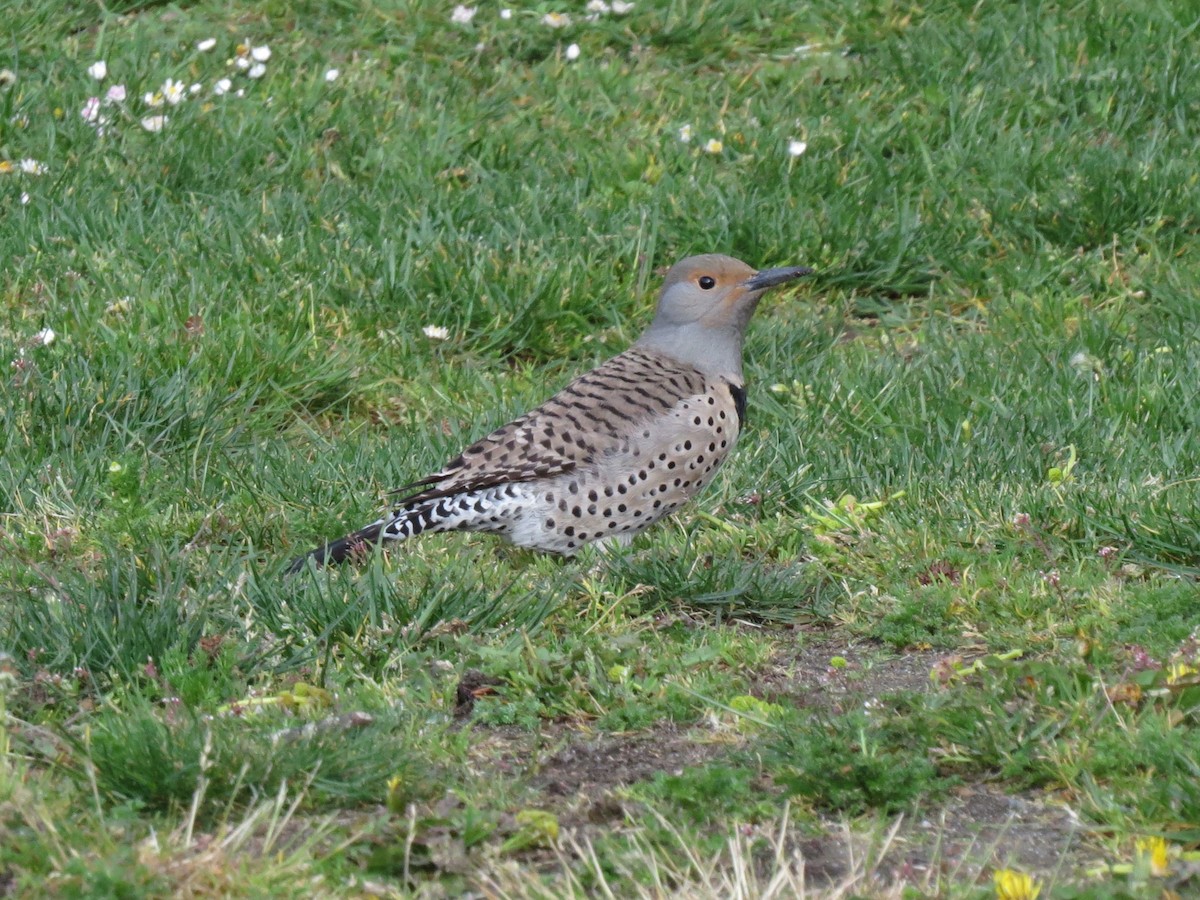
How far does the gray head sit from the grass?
1.19 ft

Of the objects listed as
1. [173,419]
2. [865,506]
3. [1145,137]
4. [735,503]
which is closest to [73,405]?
[173,419]

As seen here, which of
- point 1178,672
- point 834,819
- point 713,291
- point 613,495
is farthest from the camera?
point 713,291

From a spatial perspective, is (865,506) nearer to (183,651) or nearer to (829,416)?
(829,416)

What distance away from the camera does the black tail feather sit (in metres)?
4.98

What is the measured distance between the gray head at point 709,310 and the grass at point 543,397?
1.19 feet

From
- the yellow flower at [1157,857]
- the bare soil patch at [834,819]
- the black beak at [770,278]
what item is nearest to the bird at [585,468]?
the black beak at [770,278]

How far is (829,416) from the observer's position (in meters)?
6.44

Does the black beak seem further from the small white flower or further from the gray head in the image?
the small white flower

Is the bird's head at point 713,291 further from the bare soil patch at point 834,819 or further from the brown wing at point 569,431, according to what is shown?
the bare soil patch at point 834,819

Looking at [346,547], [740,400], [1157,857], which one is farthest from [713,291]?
[1157,857]

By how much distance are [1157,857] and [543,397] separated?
4.30m

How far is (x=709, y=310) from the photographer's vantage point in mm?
6199

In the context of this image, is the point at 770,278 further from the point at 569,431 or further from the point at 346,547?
the point at 346,547

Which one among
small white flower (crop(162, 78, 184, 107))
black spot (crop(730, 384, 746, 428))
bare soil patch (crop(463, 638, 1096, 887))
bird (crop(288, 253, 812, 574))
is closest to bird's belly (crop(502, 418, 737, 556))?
bird (crop(288, 253, 812, 574))
